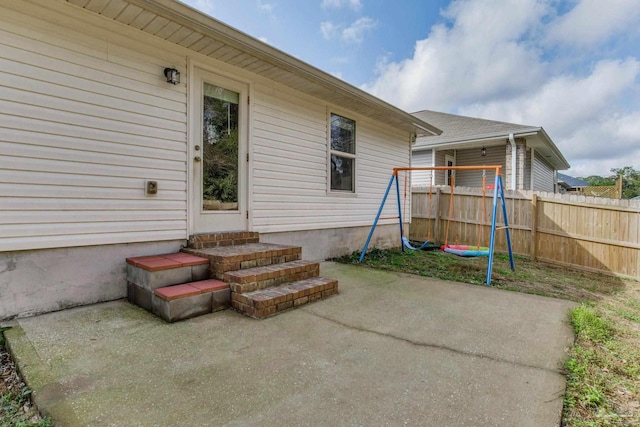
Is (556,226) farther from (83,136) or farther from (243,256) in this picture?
(83,136)

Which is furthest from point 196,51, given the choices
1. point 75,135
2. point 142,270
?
point 142,270

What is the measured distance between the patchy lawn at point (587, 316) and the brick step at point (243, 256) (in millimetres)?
2034

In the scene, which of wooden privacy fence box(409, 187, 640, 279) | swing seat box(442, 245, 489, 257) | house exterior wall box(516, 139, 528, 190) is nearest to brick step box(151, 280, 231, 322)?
swing seat box(442, 245, 489, 257)

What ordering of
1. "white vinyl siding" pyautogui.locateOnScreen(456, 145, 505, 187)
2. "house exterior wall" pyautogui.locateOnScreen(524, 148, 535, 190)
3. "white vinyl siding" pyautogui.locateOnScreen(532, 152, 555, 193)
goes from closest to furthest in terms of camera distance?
"house exterior wall" pyautogui.locateOnScreen(524, 148, 535, 190), "white vinyl siding" pyautogui.locateOnScreen(456, 145, 505, 187), "white vinyl siding" pyautogui.locateOnScreen(532, 152, 555, 193)

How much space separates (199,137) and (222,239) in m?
1.27

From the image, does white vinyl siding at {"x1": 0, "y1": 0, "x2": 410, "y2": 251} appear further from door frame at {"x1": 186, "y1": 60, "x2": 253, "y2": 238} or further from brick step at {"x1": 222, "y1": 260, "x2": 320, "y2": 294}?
brick step at {"x1": 222, "y1": 260, "x2": 320, "y2": 294}

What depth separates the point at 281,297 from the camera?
118 inches

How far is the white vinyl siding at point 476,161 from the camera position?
11164 millimetres

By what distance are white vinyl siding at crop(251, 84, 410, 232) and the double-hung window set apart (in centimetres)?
14

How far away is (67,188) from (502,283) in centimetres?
525

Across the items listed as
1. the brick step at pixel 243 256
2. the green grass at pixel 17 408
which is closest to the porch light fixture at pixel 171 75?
the brick step at pixel 243 256

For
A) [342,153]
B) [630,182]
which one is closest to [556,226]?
[342,153]

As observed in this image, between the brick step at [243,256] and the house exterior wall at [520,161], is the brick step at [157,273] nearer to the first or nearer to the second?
the brick step at [243,256]

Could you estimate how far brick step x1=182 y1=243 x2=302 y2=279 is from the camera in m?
3.20
